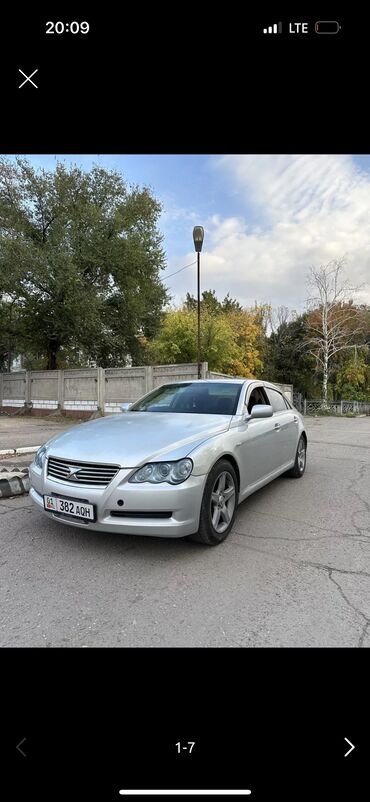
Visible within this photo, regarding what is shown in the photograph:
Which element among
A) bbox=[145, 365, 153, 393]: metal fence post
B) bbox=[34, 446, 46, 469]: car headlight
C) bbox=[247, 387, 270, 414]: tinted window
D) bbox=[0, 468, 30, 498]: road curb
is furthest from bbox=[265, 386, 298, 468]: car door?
bbox=[145, 365, 153, 393]: metal fence post

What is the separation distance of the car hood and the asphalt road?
794mm

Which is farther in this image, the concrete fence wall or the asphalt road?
the concrete fence wall

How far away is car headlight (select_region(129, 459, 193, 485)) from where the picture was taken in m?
2.96

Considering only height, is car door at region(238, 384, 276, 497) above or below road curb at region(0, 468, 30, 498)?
above

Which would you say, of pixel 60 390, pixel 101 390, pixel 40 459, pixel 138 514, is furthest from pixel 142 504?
pixel 60 390

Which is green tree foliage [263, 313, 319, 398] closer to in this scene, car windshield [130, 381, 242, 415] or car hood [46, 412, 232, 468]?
car windshield [130, 381, 242, 415]

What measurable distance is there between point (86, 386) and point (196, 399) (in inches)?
511

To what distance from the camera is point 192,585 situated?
2.78 metres

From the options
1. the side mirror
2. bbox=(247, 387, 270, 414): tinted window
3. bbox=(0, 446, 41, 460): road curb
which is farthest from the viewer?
bbox=(0, 446, 41, 460): road curb
